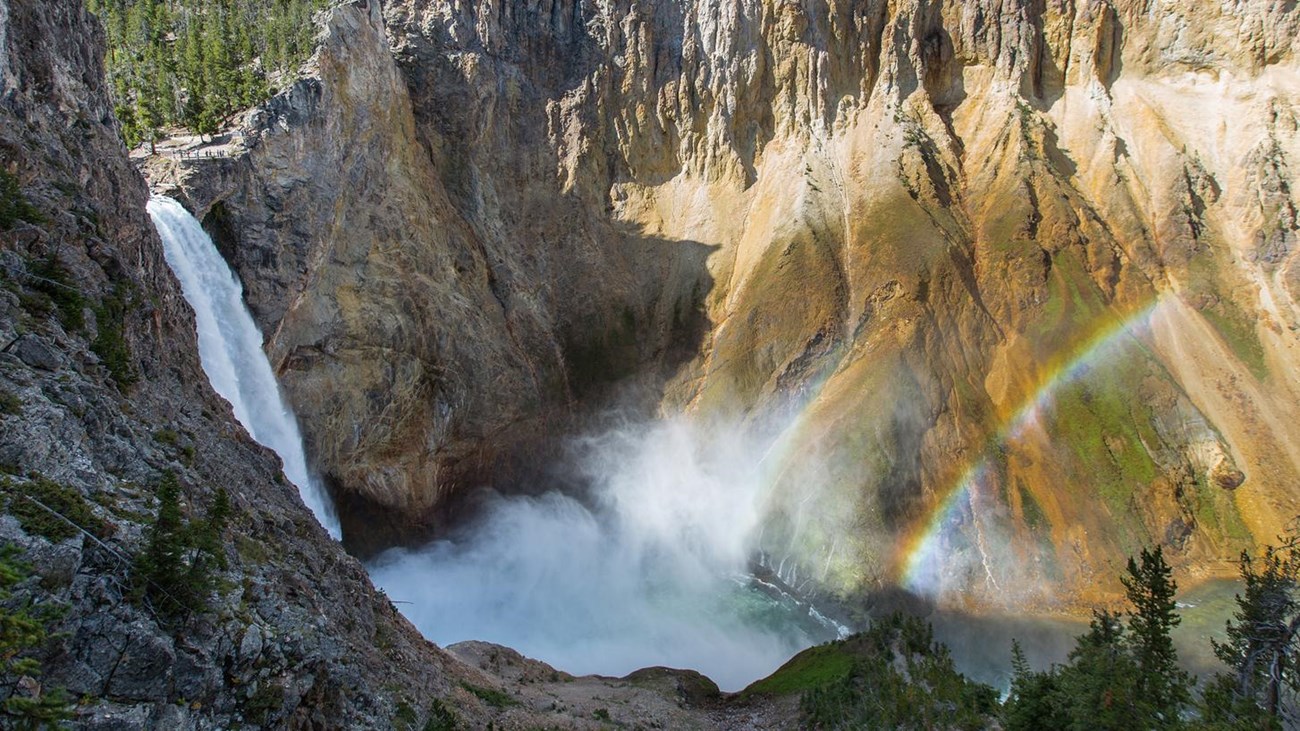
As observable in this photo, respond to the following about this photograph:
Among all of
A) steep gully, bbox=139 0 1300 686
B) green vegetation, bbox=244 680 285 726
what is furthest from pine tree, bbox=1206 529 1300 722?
steep gully, bbox=139 0 1300 686

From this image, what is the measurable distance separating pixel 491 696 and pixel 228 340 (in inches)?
734

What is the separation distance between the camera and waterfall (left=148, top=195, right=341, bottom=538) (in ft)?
83.2

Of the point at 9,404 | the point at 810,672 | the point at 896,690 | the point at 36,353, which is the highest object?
the point at 810,672

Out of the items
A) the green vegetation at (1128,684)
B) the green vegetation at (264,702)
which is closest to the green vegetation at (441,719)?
the green vegetation at (264,702)

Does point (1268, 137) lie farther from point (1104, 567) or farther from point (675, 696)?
point (675, 696)

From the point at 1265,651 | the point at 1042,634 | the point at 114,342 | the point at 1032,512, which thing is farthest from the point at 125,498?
the point at 1032,512

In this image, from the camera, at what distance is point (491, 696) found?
17.8m

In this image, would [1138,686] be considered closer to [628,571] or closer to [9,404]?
[9,404]

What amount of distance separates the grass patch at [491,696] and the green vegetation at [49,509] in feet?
37.2

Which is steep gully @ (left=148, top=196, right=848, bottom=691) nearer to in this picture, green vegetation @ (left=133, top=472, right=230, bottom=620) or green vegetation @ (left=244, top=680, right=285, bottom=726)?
green vegetation @ (left=133, top=472, right=230, bottom=620)

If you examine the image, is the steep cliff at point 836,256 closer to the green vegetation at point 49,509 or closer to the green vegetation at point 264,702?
the green vegetation at point 49,509

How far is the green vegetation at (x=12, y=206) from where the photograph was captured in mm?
11125

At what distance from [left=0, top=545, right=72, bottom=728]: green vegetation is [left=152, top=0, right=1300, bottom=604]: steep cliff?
Result: 2623 cm

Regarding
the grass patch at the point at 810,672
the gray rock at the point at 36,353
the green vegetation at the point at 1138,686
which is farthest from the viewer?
the grass patch at the point at 810,672
